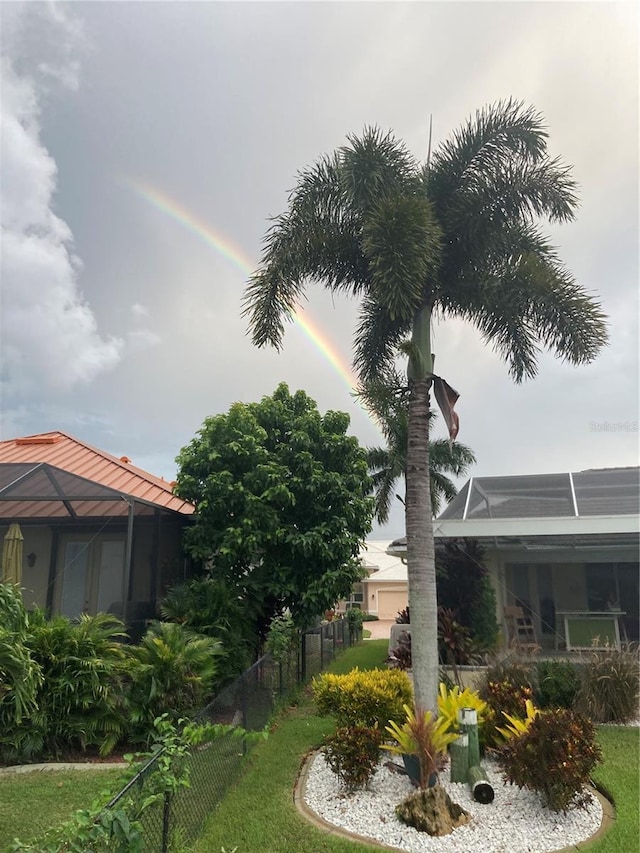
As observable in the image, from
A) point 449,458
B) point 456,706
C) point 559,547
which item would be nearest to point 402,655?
point 559,547

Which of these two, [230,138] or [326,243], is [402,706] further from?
[230,138]

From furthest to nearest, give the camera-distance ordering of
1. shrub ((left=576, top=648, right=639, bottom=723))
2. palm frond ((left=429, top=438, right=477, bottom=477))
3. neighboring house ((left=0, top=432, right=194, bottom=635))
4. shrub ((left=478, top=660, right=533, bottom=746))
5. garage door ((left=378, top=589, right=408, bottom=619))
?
garage door ((left=378, top=589, right=408, bottom=619)) < palm frond ((left=429, top=438, right=477, bottom=477)) < neighboring house ((left=0, top=432, right=194, bottom=635)) < shrub ((left=576, top=648, right=639, bottom=723)) < shrub ((left=478, top=660, right=533, bottom=746))

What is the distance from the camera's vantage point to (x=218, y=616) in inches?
385

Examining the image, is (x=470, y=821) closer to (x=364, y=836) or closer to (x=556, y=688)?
(x=364, y=836)

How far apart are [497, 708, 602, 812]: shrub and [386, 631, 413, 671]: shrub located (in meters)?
5.45

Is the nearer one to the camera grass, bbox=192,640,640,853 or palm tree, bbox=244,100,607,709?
grass, bbox=192,640,640,853

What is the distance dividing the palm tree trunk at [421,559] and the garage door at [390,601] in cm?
3023

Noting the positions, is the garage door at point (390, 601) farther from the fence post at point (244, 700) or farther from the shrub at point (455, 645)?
the fence post at point (244, 700)

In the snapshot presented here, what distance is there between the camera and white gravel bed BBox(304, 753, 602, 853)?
4.98 meters

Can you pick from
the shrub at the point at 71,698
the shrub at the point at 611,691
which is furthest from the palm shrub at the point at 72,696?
the shrub at the point at 611,691

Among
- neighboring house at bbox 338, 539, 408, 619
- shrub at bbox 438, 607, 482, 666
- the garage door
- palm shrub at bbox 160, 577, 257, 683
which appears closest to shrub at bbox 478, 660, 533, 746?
shrub at bbox 438, 607, 482, 666

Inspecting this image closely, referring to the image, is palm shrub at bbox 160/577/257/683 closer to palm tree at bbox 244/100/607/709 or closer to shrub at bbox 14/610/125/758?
shrub at bbox 14/610/125/758

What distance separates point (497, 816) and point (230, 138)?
41.1 ft

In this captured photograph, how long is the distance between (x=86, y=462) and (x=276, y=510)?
15.8 feet
